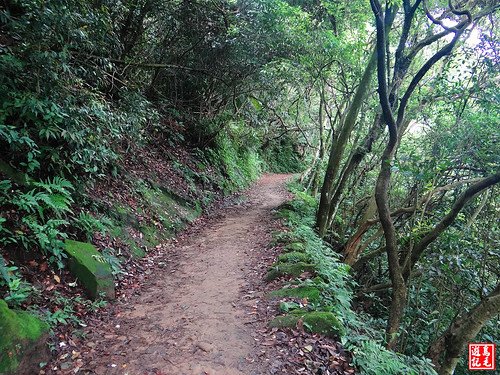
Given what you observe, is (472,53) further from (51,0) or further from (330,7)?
(51,0)

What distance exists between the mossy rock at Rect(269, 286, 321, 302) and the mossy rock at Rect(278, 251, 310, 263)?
1210 mm

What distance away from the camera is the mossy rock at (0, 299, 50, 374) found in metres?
3.17

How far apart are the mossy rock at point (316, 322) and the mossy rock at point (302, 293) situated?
0.49 meters

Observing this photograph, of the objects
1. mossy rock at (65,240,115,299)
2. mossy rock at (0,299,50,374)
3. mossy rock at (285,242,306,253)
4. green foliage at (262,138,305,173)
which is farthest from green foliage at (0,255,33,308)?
green foliage at (262,138,305,173)

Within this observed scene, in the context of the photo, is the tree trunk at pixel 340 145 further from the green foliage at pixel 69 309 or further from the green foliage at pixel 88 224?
the green foliage at pixel 69 309

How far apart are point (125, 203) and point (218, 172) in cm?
701

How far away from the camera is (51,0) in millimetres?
4824

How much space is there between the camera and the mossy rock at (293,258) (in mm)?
6492

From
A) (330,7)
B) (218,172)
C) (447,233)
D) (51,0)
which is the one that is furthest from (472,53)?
(218,172)

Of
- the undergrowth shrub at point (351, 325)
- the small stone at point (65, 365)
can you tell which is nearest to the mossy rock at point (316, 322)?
the undergrowth shrub at point (351, 325)

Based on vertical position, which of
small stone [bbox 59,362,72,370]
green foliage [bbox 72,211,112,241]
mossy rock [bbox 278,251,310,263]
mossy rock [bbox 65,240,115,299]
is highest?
mossy rock [bbox 278,251,310,263]

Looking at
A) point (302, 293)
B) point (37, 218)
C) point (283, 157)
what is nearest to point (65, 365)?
point (37, 218)

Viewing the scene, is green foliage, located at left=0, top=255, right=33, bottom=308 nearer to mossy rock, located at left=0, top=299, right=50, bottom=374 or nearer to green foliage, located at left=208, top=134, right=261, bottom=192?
mossy rock, located at left=0, top=299, right=50, bottom=374

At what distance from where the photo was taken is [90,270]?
16.4 feet
